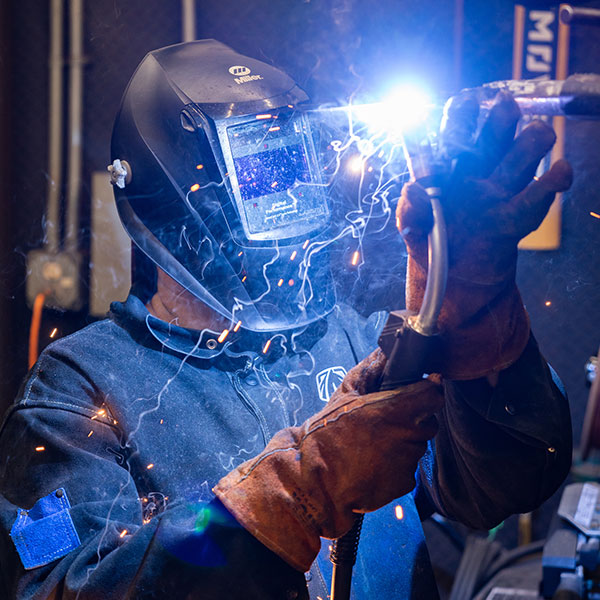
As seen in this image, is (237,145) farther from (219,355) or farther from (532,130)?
(532,130)

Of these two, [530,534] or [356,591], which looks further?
[530,534]

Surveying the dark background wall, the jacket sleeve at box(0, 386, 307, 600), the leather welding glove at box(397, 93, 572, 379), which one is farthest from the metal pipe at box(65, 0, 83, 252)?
the leather welding glove at box(397, 93, 572, 379)

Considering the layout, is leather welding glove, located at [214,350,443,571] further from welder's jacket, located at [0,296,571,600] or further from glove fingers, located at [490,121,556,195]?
glove fingers, located at [490,121,556,195]

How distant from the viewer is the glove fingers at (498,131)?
0.74 metres

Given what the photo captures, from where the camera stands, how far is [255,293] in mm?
1106

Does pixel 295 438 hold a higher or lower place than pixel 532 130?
Answer: lower

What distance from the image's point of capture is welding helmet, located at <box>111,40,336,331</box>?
102 cm

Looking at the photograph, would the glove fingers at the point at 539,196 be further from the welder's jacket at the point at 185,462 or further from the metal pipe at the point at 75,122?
the metal pipe at the point at 75,122

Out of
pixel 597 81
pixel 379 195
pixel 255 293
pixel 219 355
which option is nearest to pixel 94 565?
pixel 219 355

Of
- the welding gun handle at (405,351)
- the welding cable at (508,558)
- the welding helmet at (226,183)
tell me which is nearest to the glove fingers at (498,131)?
the welding gun handle at (405,351)

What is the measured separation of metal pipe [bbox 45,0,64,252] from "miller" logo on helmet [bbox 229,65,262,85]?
27 centimetres

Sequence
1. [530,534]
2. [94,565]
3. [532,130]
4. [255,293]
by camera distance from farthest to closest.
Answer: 1. [530,534]
2. [255,293]
3. [94,565]
4. [532,130]

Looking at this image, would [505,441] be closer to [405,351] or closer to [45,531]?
[405,351]

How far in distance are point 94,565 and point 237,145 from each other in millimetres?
634
